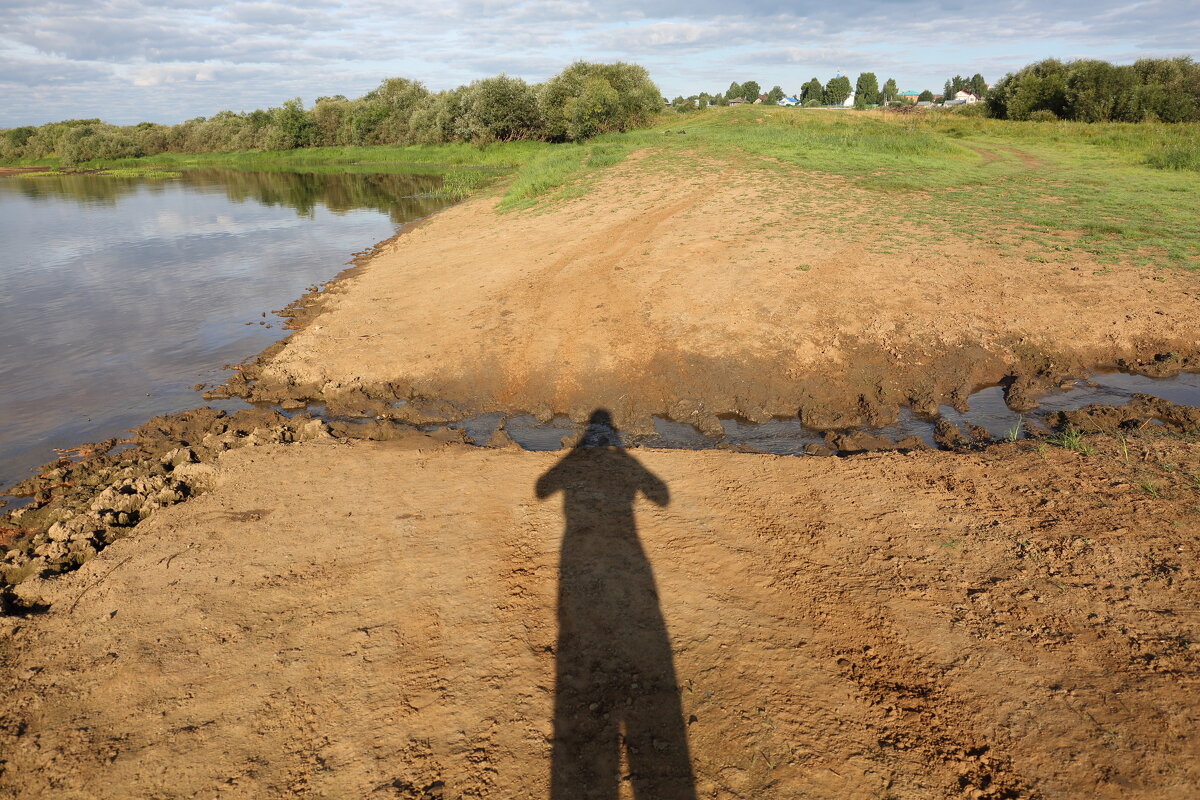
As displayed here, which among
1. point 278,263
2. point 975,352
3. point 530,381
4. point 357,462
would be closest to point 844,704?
point 357,462

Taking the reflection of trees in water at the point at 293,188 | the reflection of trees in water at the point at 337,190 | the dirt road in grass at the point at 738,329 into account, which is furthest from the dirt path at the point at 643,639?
the reflection of trees in water at the point at 337,190

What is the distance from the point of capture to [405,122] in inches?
2245

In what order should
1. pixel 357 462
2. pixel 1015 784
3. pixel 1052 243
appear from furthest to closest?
1. pixel 1052 243
2. pixel 357 462
3. pixel 1015 784

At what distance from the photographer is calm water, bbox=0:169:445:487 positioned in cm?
964

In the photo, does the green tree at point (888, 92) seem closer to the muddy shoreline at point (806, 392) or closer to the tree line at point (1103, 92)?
the tree line at point (1103, 92)

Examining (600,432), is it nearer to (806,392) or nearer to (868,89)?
(806,392)

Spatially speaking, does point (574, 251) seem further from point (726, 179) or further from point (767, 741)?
point (767, 741)

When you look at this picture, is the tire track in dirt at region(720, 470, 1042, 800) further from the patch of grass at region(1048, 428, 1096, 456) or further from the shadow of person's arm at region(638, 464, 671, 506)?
the patch of grass at region(1048, 428, 1096, 456)

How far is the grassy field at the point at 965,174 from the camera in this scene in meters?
13.5

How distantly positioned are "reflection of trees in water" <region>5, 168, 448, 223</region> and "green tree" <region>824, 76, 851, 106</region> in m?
88.0

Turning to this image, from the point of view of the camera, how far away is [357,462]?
7.21m

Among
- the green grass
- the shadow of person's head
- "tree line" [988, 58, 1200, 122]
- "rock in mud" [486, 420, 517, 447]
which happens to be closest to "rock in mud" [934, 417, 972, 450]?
the shadow of person's head

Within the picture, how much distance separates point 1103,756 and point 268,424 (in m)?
9.06

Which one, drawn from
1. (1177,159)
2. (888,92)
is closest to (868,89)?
(888,92)
